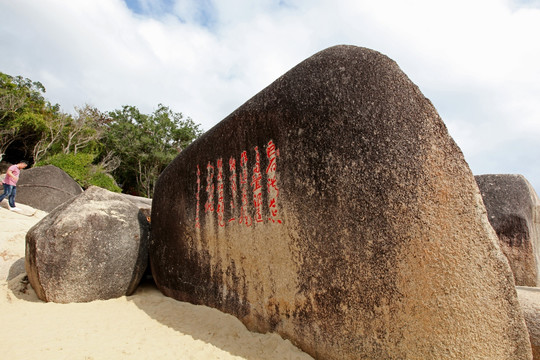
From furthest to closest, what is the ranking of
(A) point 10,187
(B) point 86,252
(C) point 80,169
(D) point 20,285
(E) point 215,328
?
(C) point 80,169 < (A) point 10,187 < (D) point 20,285 < (B) point 86,252 < (E) point 215,328

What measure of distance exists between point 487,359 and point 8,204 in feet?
32.5

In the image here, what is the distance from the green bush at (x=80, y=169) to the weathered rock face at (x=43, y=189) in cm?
359

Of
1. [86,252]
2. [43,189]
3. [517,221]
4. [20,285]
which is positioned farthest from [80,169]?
[517,221]

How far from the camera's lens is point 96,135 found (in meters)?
18.1

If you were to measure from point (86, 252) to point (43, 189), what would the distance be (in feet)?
25.0

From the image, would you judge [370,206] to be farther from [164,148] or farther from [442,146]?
[164,148]

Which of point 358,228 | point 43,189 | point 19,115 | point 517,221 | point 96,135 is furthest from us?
point 96,135

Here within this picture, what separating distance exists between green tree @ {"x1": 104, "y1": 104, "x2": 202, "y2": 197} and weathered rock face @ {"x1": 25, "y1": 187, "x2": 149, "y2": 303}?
47.4 ft

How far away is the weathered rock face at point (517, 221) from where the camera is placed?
4398 mm

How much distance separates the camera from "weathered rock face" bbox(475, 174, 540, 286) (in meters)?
4.40

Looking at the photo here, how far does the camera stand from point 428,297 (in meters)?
1.90

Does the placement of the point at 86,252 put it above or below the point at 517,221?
below

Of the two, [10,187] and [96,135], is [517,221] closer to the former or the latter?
[10,187]

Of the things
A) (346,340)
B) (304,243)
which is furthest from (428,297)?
(304,243)
